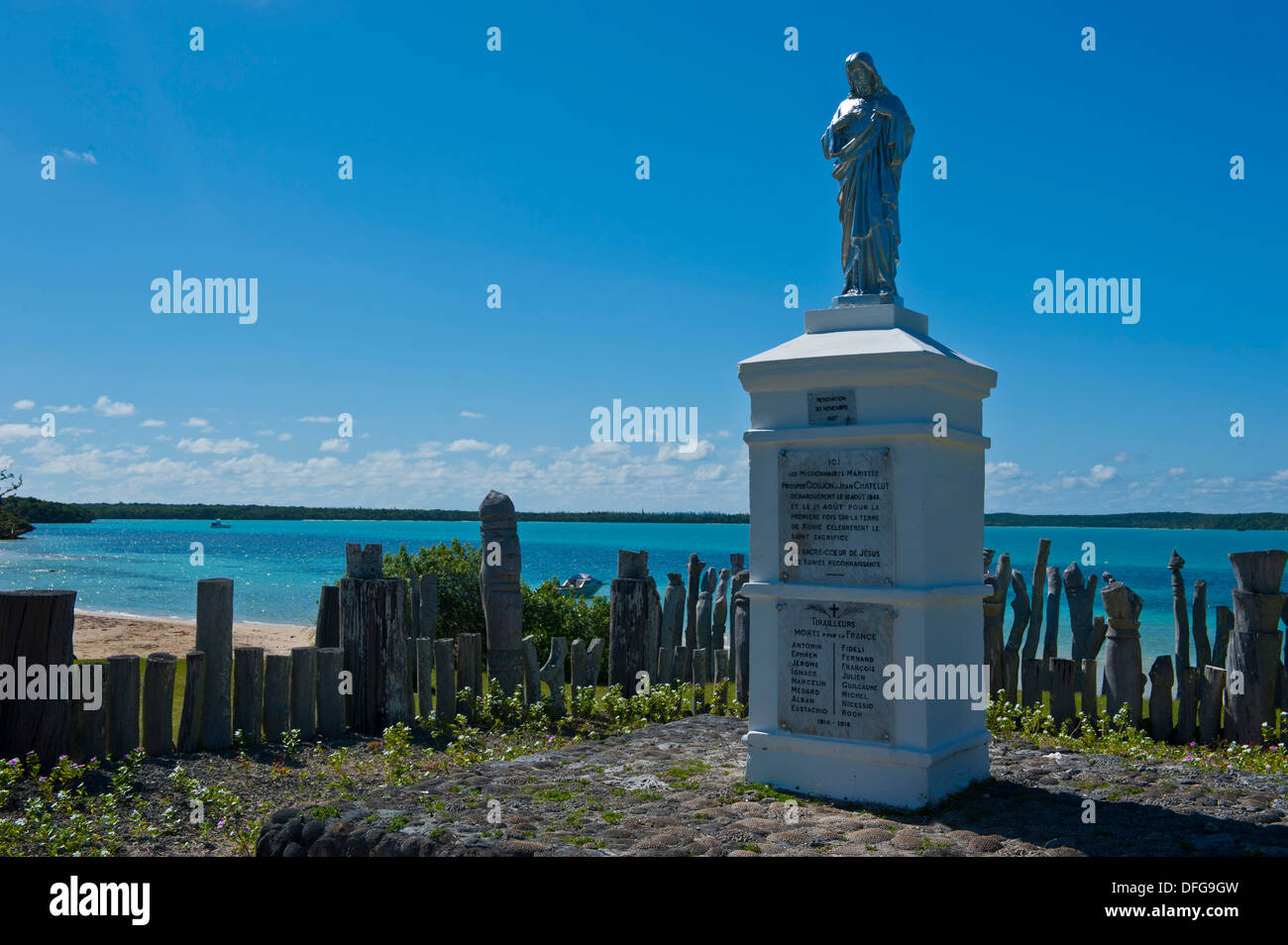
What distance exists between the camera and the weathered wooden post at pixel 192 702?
755 cm

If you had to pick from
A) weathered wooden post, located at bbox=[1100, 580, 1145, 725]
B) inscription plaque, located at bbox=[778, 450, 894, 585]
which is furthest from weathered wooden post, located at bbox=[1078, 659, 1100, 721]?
inscription plaque, located at bbox=[778, 450, 894, 585]

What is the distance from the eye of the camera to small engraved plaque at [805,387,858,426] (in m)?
6.27

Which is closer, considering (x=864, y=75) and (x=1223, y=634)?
(x=864, y=75)

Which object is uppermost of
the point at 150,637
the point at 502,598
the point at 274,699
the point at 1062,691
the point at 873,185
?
the point at 873,185

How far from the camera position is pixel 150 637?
19.6 m

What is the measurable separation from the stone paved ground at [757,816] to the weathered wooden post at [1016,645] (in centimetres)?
215

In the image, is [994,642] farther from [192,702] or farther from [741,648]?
[192,702]

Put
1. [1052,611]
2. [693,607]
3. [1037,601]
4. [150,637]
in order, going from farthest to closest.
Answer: [150,637] → [693,607] → [1052,611] → [1037,601]

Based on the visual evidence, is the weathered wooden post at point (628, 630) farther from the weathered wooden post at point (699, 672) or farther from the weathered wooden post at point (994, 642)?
the weathered wooden post at point (994, 642)

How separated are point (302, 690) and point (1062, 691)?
6891mm

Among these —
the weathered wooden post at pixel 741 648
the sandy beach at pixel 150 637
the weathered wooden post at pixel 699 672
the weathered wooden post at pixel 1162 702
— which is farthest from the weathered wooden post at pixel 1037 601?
the sandy beach at pixel 150 637

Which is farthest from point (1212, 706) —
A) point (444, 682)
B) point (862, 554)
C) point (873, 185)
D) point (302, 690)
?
point (302, 690)

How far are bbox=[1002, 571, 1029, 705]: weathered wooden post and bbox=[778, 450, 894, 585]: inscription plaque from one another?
4027 mm
